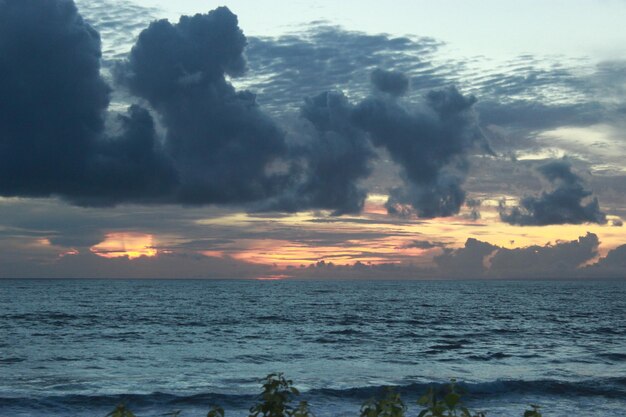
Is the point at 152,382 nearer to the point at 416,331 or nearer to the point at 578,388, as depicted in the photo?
the point at 578,388

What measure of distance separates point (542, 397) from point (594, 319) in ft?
182

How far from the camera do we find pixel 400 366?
39.5m

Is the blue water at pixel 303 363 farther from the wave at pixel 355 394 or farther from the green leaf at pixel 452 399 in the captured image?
the green leaf at pixel 452 399

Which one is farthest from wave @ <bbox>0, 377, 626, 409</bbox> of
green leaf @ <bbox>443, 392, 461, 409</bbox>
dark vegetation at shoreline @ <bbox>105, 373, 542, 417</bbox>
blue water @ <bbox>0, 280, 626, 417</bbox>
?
green leaf @ <bbox>443, 392, 461, 409</bbox>

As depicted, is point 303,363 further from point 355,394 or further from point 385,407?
point 385,407

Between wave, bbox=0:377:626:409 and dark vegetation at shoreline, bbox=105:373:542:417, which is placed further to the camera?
wave, bbox=0:377:626:409

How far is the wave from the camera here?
27.4 meters

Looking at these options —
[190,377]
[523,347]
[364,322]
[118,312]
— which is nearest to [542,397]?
[190,377]

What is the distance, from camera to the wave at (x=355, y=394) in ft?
89.8

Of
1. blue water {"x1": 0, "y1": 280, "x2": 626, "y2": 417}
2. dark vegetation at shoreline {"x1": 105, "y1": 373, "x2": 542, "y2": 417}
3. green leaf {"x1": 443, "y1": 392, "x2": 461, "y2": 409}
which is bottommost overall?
blue water {"x1": 0, "y1": 280, "x2": 626, "y2": 417}

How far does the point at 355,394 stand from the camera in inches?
1172

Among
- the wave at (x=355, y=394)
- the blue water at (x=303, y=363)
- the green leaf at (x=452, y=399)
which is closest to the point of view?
the green leaf at (x=452, y=399)

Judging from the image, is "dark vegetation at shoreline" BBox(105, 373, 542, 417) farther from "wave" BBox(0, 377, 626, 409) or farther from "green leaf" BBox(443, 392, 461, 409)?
"wave" BBox(0, 377, 626, 409)

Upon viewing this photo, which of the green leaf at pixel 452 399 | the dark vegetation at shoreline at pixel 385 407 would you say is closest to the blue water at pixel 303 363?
the dark vegetation at shoreline at pixel 385 407
